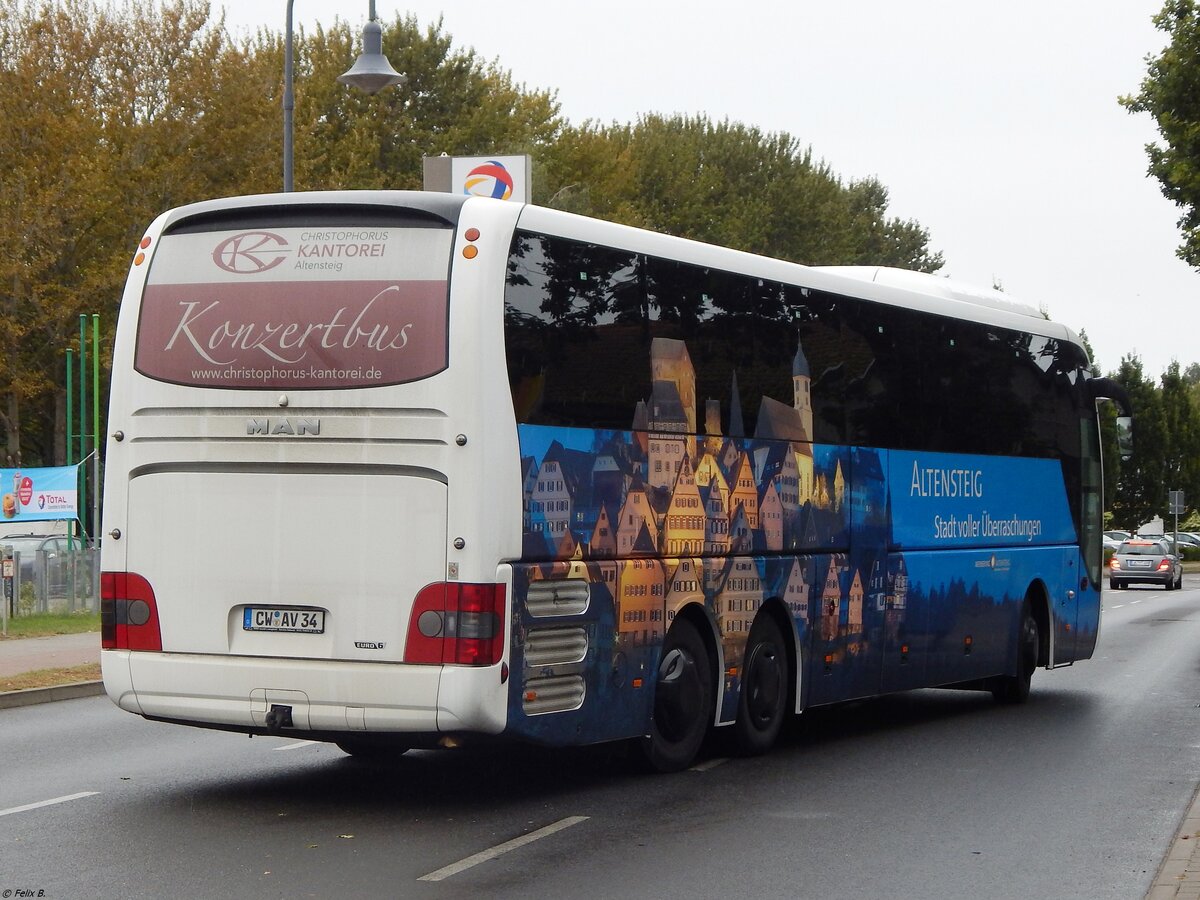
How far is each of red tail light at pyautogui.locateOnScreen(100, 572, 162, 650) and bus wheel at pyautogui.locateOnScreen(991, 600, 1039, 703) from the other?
8.98 metres

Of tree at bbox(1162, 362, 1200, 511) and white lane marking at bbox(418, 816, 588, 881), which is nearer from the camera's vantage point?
white lane marking at bbox(418, 816, 588, 881)

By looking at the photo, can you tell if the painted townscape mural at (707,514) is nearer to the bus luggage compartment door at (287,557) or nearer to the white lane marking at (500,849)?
the bus luggage compartment door at (287,557)

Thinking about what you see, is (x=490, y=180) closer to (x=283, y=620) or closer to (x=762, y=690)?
(x=762, y=690)

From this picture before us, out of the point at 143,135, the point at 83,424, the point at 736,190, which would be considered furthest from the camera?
the point at 736,190

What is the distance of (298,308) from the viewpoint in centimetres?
1007

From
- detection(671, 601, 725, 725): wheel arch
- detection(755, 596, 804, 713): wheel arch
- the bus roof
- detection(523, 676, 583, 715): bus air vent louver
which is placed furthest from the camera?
detection(755, 596, 804, 713): wheel arch

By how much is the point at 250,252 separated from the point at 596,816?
140 inches

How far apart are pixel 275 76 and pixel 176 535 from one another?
39.6 m

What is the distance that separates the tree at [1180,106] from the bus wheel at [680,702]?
17.9m

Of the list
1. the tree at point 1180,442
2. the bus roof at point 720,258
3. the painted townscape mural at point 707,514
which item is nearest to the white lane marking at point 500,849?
the painted townscape mural at point 707,514

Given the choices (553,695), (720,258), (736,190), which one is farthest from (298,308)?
(736,190)

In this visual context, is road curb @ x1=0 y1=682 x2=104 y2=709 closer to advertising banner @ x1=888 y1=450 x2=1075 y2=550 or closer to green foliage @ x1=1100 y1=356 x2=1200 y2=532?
advertising banner @ x1=888 y1=450 x2=1075 y2=550

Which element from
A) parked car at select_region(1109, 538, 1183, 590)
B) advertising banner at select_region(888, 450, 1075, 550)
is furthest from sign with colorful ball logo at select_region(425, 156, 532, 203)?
parked car at select_region(1109, 538, 1183, 590)

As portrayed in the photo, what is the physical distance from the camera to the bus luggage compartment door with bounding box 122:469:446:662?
9773 millimetres
